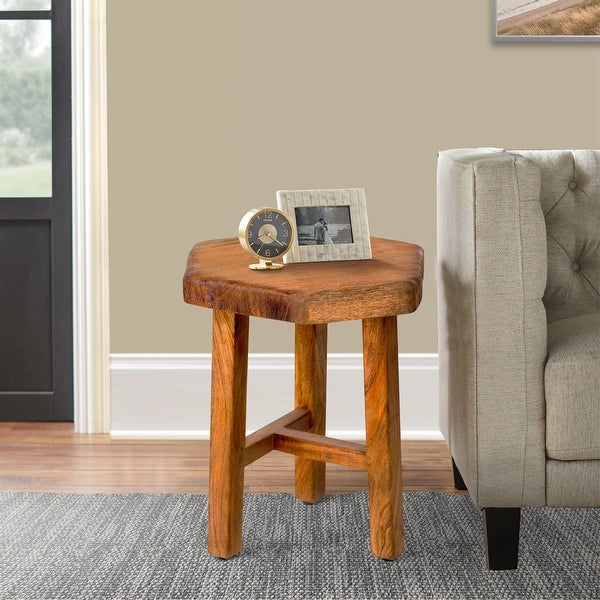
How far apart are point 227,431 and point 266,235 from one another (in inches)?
16.2

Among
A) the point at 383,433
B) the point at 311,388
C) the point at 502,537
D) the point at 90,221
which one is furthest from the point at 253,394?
the point at 502,537

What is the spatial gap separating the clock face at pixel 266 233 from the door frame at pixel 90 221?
1.03 metres

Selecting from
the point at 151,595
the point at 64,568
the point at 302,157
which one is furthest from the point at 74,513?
the point at 302,157

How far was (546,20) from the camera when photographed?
263 centimetres

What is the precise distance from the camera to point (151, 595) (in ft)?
5.64

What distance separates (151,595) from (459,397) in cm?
76

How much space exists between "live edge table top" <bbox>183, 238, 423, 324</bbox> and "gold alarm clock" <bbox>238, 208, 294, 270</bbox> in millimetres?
35

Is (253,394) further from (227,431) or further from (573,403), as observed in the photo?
(573,403)

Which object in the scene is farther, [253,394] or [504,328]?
[253,394]

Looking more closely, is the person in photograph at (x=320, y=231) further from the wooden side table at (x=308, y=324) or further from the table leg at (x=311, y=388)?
the table leg at (x=311, y=388)

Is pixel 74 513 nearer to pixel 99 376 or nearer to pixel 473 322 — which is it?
pixel 99 376

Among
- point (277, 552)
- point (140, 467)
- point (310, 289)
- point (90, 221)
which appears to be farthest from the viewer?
point (90, 221)

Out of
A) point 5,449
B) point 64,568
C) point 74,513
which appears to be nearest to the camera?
point 64,568

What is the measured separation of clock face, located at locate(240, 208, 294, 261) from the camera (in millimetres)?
1851
